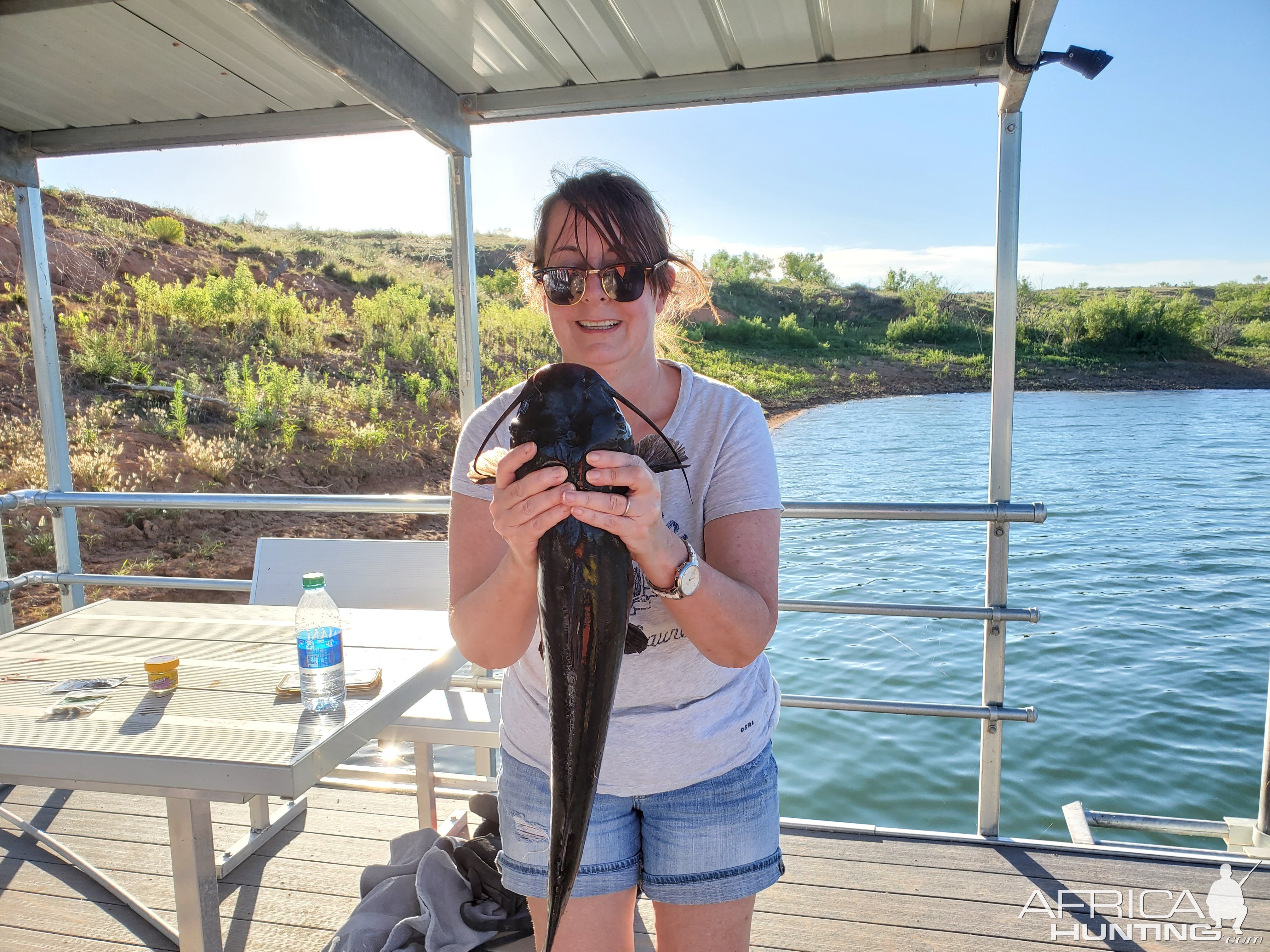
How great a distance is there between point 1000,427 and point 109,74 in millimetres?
3450

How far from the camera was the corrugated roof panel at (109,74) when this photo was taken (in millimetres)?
2516

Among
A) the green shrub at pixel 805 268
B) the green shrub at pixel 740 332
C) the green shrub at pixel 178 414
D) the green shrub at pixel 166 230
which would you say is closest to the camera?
the green shrub at pixel 178 414

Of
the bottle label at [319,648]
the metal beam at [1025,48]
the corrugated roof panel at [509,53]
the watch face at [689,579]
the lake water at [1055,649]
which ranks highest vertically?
the corrugated roof panel at [509,53]

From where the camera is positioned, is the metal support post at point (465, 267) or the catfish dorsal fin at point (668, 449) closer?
the catfish dorsal fin at point (668, 449)

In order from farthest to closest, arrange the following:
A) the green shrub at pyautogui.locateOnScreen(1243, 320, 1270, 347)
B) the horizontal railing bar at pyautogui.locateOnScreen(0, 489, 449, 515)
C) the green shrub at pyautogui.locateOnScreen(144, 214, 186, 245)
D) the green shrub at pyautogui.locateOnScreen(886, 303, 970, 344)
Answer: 1. the green shrub at pyautogui.locateOnScreen(1243, 320, 1270, 347)
2. the green shrub at pyautogui.locateOnScreen(886, 303, 970, 344)
3. the green shrub at pyautogui.locateOnScreen(144, 214, 186, 245)
4. the horizontal railing bar at pyautogui.locateOnScreen(0, 489, 449, 515)

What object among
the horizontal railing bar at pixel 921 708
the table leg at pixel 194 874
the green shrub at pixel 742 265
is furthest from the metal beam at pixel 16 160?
the green shrub at pixel 742 265

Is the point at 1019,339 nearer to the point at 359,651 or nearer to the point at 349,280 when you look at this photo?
the point at 349,280

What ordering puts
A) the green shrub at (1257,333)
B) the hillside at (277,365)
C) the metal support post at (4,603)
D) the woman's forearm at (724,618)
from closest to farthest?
the woman's forearm at (724,618), the metal support post at (4,603), the hillside at (277,365), the green shrub at (1257,333)

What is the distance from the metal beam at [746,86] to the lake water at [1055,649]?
1.45m

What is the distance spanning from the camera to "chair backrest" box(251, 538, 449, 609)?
10.0 feet

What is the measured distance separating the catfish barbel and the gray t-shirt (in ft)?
0.54

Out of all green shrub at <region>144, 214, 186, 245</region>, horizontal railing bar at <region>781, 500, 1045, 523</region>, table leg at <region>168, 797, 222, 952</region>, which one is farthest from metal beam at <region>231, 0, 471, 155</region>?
green shrub at <region>144, 214, 186, 245</region>

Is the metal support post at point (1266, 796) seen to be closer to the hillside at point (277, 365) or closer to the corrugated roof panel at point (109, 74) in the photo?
the hillside at point (277, 365)

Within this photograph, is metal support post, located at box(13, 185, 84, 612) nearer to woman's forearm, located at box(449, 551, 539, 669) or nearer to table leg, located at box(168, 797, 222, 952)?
table leg, located at box(168, 797, 222, 952)
